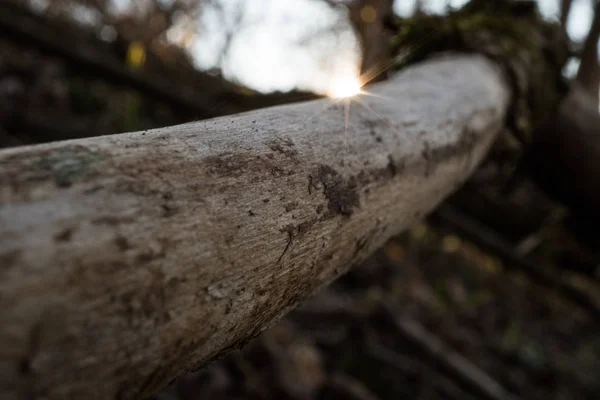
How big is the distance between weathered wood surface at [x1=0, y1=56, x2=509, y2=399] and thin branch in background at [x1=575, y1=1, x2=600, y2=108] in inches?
124

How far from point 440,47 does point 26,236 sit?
77.0 inches

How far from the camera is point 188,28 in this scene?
32.2ft

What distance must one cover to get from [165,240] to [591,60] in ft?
12.3

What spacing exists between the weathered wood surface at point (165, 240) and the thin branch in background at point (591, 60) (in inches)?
124

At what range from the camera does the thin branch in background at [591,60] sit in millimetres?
3057

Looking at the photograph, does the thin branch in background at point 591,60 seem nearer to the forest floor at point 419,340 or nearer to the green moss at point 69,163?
the forest floor at point 419,340

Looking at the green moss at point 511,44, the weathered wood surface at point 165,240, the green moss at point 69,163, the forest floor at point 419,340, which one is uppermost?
the green moss at point 511,44

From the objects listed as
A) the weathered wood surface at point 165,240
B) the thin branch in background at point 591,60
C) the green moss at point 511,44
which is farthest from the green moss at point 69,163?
the thin branch in background at point 591,60

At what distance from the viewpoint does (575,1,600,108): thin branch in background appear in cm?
306

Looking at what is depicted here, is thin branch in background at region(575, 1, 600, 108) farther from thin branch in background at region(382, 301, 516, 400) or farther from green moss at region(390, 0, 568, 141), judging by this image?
thin branch in background at region(382, 301, 516, 400)

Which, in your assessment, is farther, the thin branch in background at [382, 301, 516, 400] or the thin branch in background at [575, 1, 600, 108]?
the thin branch in background at [382, 301, 516, 400]

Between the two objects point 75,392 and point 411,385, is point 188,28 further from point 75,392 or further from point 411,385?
point 75,392

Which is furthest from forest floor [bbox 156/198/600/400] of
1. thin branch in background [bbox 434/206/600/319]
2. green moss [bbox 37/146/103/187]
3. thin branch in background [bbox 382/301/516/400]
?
green moss [bbox 37/146/103/187]

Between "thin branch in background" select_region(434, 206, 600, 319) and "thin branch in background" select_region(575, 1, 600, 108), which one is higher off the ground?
"thin branch in background" select_region(575, 1, 600, 108)
